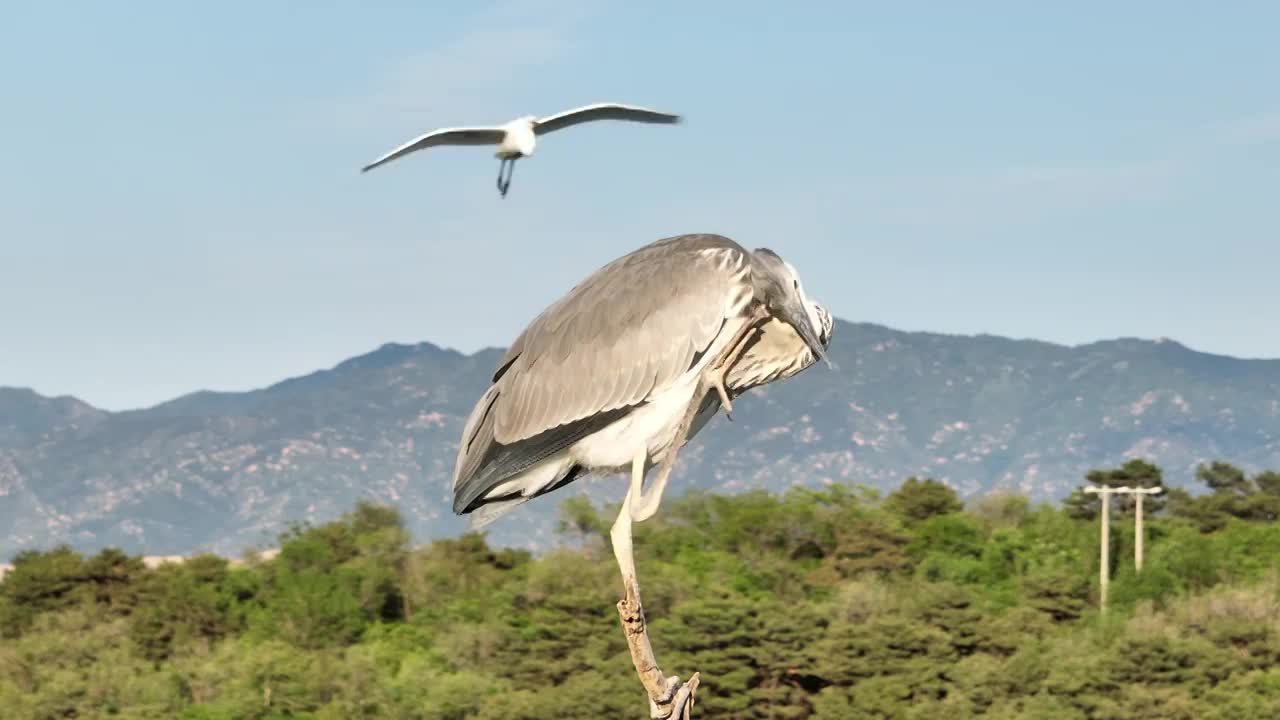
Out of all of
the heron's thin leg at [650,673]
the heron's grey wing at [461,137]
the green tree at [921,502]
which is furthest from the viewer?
the green tree at [921,502]

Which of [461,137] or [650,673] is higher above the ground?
[461,137]

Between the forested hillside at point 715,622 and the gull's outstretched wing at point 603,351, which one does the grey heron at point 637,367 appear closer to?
the gull's outstretched wing at point 603,351

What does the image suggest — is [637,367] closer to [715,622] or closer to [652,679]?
[652,679]

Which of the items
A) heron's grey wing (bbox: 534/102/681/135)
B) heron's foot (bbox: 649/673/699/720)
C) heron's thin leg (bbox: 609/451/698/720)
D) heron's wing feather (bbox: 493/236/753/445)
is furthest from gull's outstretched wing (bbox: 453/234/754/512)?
heron's grey wing (bbox: 534/102/681/135)

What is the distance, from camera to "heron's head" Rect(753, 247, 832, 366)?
5387 millimetres

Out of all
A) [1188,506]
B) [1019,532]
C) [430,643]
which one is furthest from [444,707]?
[1188,506]

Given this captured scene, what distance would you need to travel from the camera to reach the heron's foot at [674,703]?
16.6 feet

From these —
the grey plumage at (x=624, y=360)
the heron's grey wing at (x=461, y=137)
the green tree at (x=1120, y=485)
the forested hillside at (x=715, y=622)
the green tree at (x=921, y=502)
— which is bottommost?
the forested hillside at (x=715, y=622)

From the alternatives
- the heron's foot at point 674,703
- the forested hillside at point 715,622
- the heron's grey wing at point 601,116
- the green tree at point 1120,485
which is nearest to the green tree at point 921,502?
the forested hillside at point 715,622

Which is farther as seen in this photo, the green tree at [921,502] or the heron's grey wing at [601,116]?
the green tree at [921,502]

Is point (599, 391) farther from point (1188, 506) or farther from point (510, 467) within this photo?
point (1188, 506)

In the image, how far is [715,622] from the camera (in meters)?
52.8

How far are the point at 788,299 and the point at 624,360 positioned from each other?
558 millimetres

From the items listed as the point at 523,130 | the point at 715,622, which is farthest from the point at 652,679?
the point at 715,622
